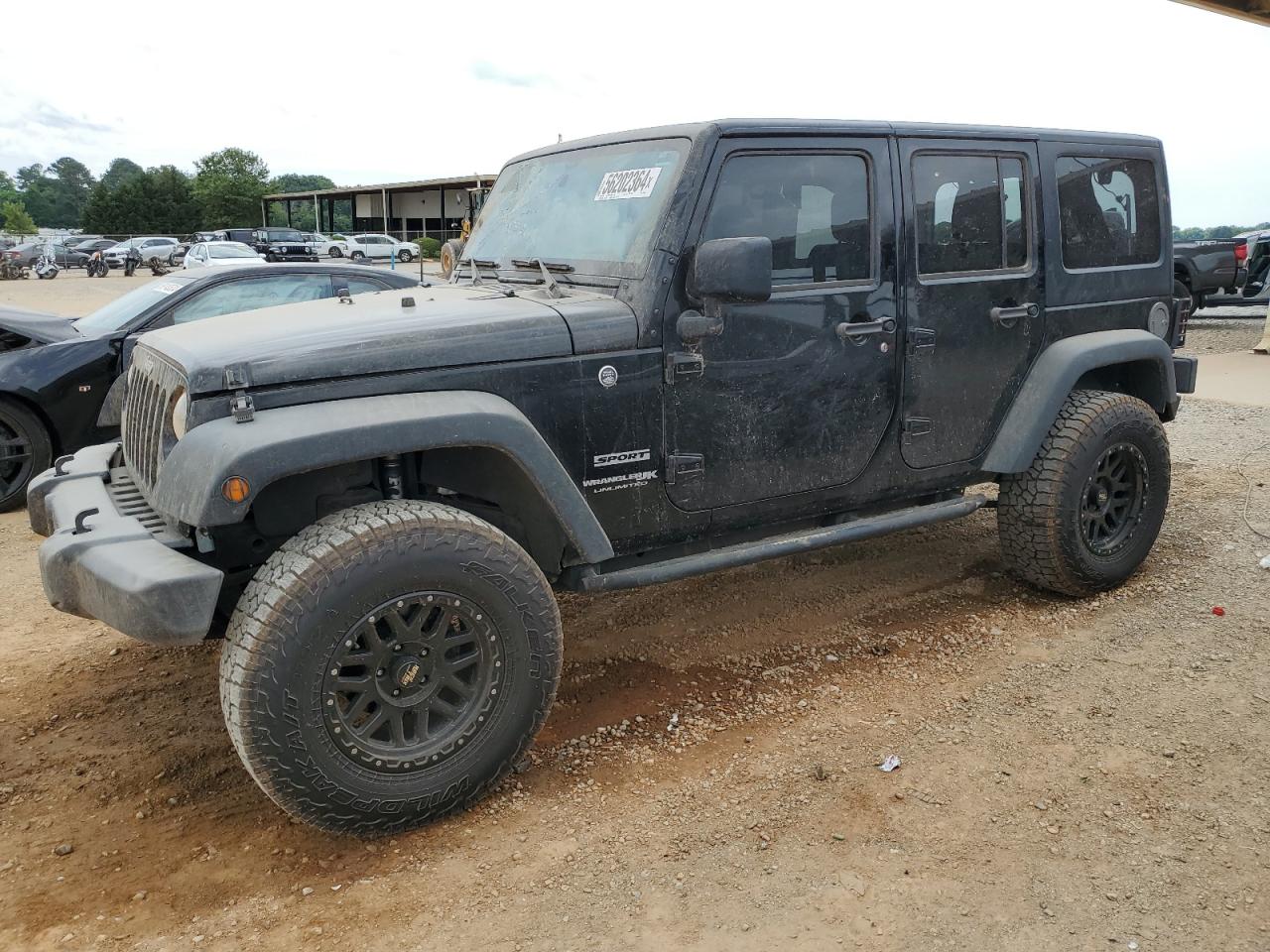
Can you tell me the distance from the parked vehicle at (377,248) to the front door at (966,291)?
38.0 m

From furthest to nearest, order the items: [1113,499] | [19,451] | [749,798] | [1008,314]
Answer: [19,451]
[1113,499]
[1008,314]
[749,798]

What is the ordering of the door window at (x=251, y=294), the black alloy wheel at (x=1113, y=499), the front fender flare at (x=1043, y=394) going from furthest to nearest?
the door window at (x=251, y=294) → the black alloy wheel at (x=1113, y=499) → the front fender flare at (x=1043, y=394)

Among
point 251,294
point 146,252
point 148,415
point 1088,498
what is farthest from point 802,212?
point 146,252

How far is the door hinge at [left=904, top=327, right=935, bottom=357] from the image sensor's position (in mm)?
3895

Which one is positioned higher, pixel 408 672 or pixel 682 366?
pixel 682 366

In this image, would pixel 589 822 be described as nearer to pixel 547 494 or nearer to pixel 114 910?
pixel 547 494

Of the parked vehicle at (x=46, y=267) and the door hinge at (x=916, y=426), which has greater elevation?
A: the parked vehicle at (x=46, y=267)

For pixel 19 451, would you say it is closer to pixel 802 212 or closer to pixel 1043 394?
pixel 802 212

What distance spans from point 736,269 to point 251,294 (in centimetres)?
470

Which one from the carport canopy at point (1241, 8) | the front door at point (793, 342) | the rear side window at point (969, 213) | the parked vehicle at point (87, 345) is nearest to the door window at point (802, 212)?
the front door at point (793, 342)

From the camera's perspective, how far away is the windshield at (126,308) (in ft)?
21.8

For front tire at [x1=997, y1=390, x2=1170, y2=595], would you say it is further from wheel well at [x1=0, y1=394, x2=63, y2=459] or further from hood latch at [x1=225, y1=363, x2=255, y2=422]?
wheel well at [x1=0, y1=394, x2=63, y2=459]

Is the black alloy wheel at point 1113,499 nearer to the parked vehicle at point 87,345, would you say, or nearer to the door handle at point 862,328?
the door handle at point 862,328

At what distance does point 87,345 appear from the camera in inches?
254
